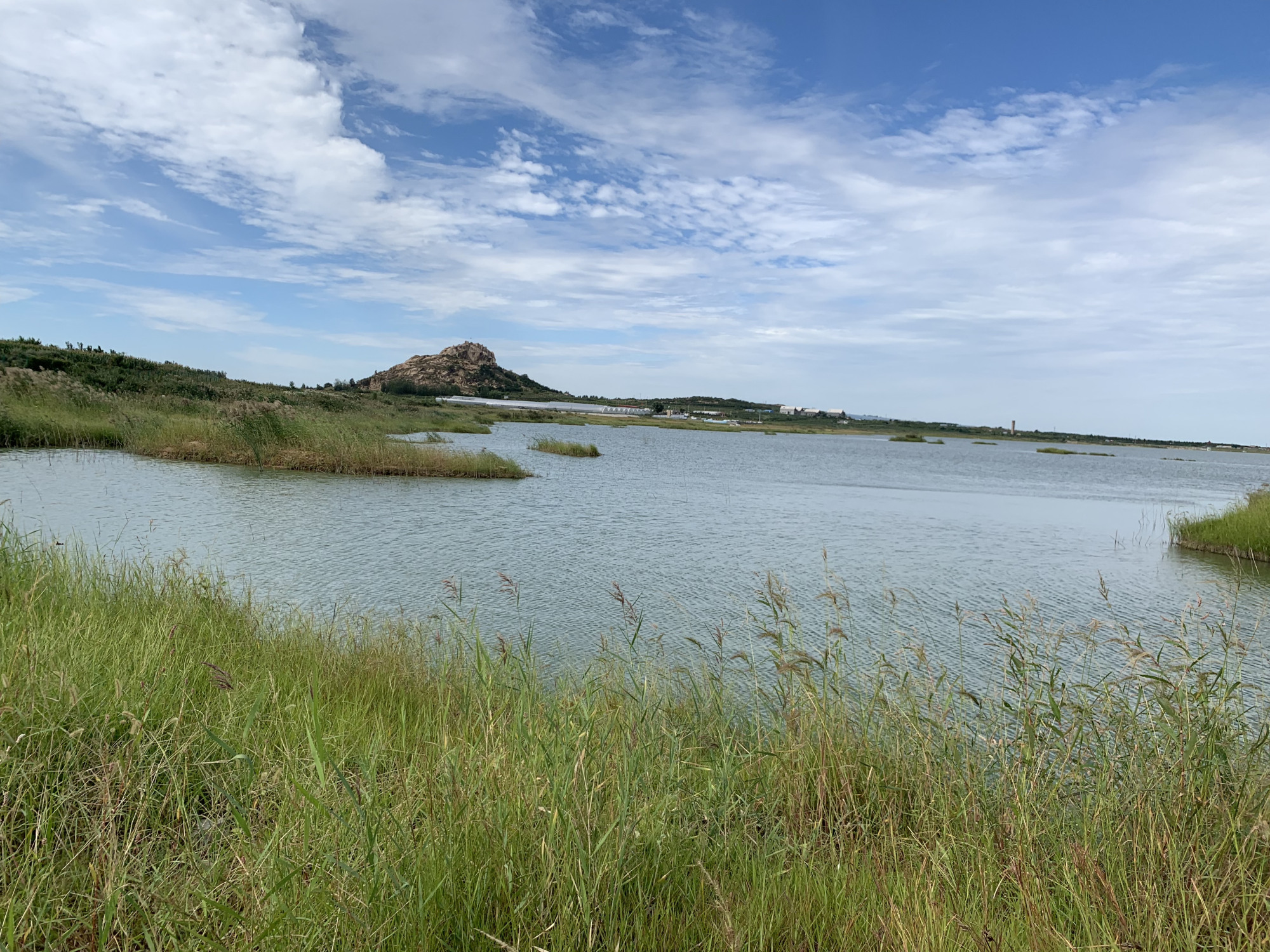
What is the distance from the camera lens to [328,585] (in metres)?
9.95

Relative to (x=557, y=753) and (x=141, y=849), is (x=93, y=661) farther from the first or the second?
(x=557, y=753)

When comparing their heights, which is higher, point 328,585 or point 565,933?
point 565,933

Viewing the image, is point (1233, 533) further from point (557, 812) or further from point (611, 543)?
point (557, 812)

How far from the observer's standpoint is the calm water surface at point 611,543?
9.83 meters

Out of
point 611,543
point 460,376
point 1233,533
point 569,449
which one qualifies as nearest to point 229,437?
point 611,543

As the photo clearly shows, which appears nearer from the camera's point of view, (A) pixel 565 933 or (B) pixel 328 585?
(A) pixel 565 933

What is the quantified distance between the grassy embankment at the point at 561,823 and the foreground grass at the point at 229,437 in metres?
19.3

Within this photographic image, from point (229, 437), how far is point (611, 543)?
54.0 feet

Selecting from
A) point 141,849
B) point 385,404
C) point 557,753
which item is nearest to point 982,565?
point 557,753

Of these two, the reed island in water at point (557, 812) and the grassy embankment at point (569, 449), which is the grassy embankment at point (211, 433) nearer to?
the grassy embankment at point (569, 449)

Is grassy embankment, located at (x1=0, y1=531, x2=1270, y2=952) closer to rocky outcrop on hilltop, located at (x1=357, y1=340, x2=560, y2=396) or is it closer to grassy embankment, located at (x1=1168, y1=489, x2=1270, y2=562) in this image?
grassy embankment, located at (x1=1168, y1=489, x2=1270, y2=562)

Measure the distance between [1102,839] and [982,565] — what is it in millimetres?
12137

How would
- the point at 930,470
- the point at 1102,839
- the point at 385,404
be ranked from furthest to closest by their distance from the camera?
the point at 385,404 < the point at 930,470 < the point at 1102,839

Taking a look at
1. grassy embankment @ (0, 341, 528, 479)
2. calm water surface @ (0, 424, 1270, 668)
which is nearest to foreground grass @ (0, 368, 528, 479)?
grassy embankment @ (0, 341, 528, 479)
